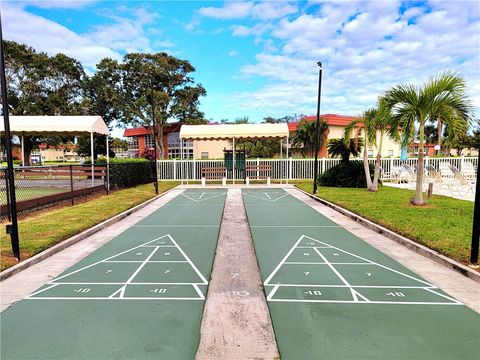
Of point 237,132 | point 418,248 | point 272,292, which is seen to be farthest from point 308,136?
point 272,292

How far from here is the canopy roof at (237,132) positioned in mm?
20156

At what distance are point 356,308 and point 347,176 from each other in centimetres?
1532

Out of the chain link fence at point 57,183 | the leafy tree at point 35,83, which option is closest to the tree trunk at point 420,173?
the chain link fence at point 57,183

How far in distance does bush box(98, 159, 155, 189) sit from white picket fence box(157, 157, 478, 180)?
1.63m

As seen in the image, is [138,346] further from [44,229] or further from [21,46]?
[21,46]

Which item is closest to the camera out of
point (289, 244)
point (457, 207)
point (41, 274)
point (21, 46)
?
point (41, 274)

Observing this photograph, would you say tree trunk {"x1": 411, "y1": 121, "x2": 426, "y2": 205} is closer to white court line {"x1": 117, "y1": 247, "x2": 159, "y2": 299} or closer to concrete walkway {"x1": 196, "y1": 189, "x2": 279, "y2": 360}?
concrete walkway {"x1": 196, "y1": 189, "x2": 279, "y2": 360}

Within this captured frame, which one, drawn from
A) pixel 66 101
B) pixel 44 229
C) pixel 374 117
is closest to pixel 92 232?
pixel 44 229

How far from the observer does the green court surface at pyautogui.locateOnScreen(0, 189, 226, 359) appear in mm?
3084

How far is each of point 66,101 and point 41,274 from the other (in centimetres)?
3774

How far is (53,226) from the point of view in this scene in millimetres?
8039

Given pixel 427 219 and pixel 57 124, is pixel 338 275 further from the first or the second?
pixel 57 124

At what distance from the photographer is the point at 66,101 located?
37.1 meters

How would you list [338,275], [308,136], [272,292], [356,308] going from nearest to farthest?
1. [356,308]
2. [272,292]
3. [338,275]
4. [308,136]
